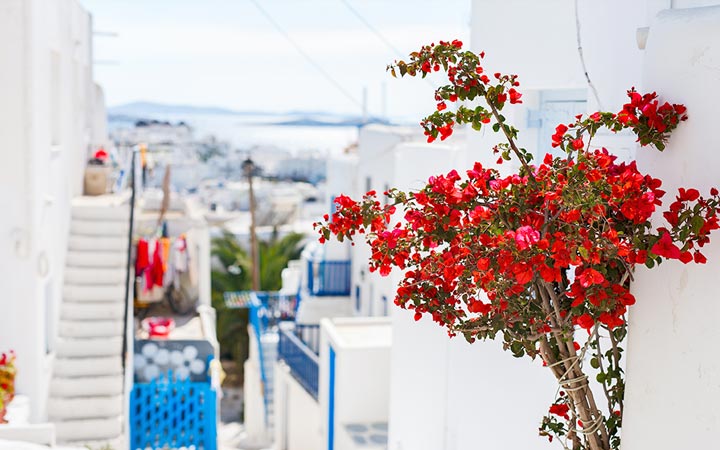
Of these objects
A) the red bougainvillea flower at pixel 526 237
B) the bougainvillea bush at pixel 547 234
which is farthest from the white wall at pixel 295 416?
the red bougainvillea flower at pixel 526 237

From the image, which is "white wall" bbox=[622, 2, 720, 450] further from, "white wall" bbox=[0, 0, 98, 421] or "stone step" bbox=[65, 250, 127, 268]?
"stone step" bbox=[65, 250, 127, 268]

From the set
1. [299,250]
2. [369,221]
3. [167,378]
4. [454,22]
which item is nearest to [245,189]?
[299,250]

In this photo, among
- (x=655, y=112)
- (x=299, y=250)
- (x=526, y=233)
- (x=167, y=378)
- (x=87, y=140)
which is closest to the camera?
(x=526, y=233)

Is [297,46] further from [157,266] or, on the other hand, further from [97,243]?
[97,243]

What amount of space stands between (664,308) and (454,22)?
5.92m

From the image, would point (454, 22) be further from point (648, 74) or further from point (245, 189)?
point (245, 189)

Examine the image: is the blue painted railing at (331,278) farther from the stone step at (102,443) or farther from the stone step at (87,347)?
the stone step at (102,443)

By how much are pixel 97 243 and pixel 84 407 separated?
2.90 metres

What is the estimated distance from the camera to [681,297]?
11.1 feet

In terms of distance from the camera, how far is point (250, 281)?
31.6 metres

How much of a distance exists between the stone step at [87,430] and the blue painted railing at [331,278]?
13033 millimetres

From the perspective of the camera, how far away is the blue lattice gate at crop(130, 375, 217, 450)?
1366 centimetres

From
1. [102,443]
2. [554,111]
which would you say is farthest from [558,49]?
[102,443]

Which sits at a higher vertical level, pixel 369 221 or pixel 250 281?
pixel 369 221
